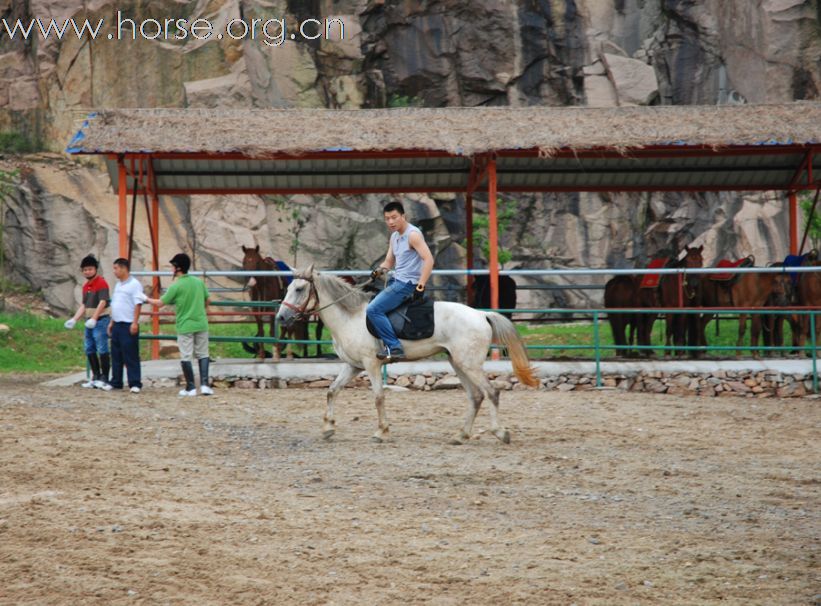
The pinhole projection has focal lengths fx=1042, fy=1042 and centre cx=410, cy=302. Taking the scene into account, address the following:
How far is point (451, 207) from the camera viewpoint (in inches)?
1212

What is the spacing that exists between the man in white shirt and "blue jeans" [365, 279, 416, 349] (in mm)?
4643

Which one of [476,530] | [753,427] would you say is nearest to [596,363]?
[753,427]

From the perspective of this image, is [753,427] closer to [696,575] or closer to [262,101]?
[696,575]

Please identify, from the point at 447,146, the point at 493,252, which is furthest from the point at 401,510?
the point at 493,252

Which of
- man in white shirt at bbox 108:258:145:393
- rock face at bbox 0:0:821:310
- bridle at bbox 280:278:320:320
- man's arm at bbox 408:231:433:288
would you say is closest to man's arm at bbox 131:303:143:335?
man in white shirt at bbox 108:258:145:393

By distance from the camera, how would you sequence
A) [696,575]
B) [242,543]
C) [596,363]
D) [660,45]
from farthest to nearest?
[660,45], [596,363], [242,543], [696,575]

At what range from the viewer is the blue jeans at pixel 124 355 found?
44.1ft

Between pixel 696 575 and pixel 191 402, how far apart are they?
8378 mm

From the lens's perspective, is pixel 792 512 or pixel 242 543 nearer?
A: pixel 242 543

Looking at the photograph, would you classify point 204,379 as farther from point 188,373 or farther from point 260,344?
point 260,344

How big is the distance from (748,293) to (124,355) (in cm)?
950

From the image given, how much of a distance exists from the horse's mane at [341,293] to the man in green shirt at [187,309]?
3.35 metres

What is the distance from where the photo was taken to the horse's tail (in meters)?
9.92

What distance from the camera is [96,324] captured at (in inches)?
543
